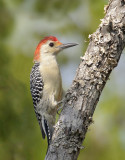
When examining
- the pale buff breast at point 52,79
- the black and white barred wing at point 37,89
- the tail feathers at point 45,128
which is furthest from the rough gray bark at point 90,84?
the black and white barred wing at point 37,89

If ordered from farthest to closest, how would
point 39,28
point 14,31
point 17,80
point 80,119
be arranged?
point 39,28 → point 14,31 → point 17,80 → point 80,119

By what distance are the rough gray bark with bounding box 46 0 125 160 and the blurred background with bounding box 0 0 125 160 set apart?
6.59 feet

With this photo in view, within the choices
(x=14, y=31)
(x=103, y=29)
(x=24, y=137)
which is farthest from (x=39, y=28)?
(x=103, y=29)

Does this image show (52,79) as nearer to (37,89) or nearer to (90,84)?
(37,89)

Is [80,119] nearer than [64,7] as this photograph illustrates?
Yes

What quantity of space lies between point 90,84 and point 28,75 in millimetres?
3088

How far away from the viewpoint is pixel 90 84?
450 centimetres

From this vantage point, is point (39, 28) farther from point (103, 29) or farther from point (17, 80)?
point (103, 29)

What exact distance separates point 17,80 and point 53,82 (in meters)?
0.74

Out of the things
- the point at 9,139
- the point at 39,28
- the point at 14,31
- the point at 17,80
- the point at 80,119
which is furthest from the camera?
the point at 39,28

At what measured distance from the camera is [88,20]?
7.83 meters

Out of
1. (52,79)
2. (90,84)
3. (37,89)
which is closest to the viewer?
(90,84)

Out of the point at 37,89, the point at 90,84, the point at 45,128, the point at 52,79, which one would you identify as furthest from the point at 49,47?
the point at 90,84

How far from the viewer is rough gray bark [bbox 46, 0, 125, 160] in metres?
4.41
